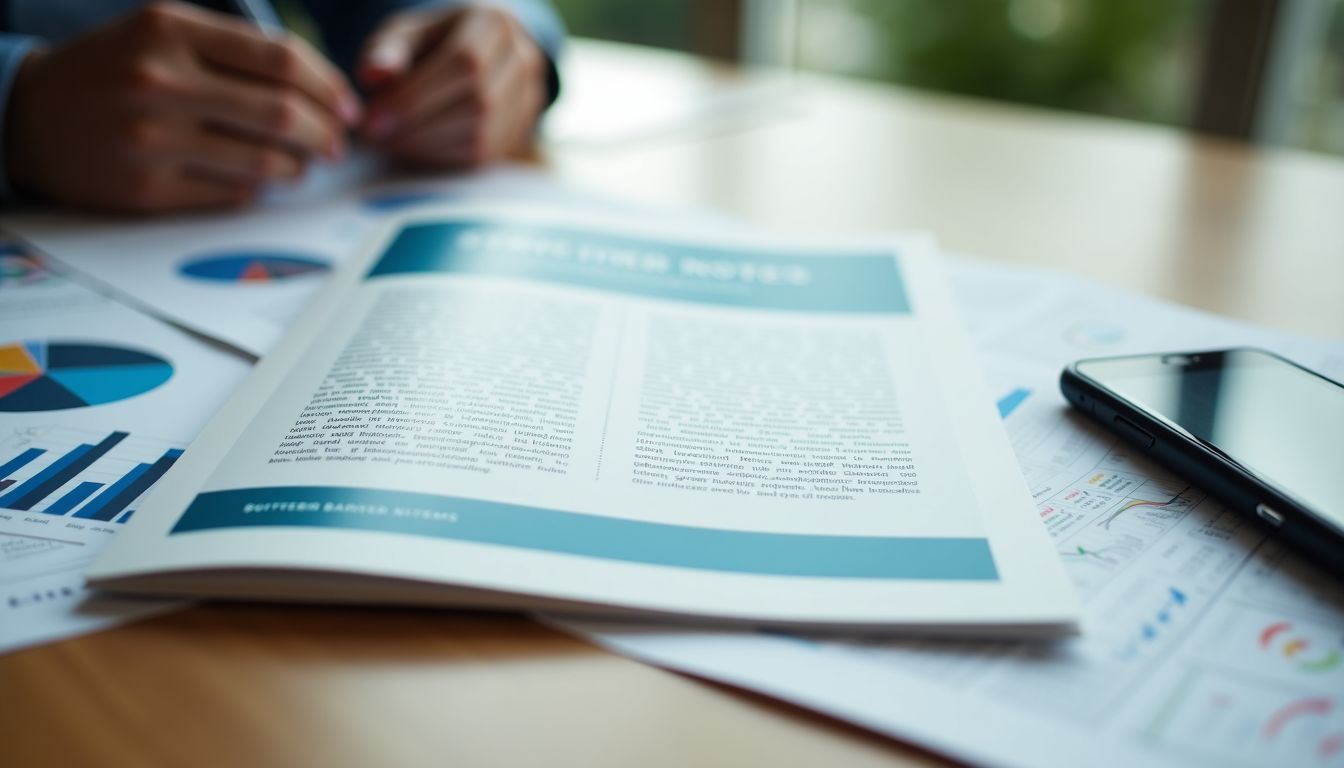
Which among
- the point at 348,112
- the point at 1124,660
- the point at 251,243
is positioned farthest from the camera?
the point at 348,112

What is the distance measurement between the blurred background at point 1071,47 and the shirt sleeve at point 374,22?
1059mm

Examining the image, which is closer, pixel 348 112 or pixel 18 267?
pixel 18 267

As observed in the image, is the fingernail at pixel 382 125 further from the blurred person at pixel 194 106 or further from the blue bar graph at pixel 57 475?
the blue bar graph at pixel 57 475

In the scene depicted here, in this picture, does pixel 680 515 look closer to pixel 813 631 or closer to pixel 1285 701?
pixel 813 631

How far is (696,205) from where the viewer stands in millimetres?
736

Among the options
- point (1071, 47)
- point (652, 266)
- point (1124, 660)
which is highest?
point (1071, 47)

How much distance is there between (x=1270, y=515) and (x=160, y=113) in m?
0.69

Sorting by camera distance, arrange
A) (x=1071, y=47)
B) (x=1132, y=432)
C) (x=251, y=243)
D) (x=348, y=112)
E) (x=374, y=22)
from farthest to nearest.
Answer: (x=1071, y=47)
(x=374, y=22)
(x=348, y=112)
(x=251, y=243)
(x=1132, y=432)

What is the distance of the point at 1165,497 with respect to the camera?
36 cm

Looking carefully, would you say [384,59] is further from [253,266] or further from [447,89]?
[253,266]

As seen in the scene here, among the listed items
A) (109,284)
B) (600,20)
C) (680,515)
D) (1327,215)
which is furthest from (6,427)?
(600,20)

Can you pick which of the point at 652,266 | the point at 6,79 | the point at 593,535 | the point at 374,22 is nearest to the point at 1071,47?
the point at 374,22

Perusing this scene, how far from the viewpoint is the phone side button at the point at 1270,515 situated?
12.6 inches

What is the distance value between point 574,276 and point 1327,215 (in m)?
0.61
